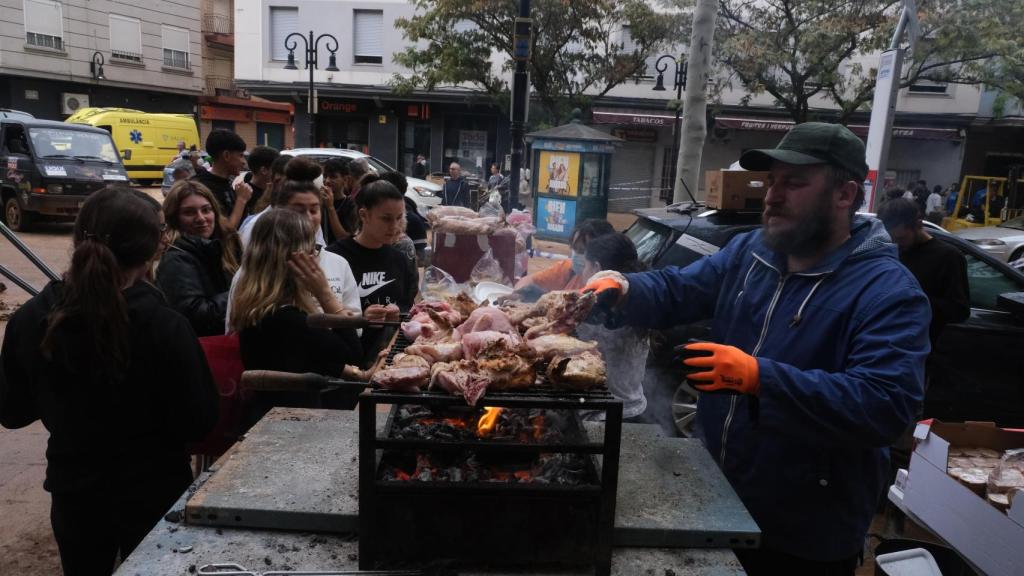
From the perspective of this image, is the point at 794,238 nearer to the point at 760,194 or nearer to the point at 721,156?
the point at 760,194

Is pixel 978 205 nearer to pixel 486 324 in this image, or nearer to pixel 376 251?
pixel 376 251

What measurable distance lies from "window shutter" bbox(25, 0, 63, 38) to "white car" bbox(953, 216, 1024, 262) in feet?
112

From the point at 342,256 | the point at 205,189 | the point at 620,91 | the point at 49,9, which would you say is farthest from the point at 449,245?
the point at 49,9

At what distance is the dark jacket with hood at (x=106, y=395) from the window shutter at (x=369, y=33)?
27.7 m

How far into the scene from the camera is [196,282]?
3748 millimetres

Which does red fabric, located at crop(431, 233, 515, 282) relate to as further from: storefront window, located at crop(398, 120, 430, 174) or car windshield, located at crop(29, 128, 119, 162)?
storefront window, located at crop(398, 120, 430, 174)

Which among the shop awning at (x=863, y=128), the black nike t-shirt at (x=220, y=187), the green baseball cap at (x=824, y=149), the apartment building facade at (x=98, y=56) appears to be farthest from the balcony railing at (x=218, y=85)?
the green baseball cap at (x=824, y=149)

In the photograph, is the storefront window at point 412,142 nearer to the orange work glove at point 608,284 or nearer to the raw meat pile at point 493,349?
the raw meat pile at point 493,349

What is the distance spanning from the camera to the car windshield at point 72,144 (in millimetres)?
14320

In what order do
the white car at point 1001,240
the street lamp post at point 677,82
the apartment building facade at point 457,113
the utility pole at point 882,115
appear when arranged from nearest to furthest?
1. the utility pole at point 882,115
2. the white car at point 1001,240
3. the street lamp post at point 677,82
4. the apartment building facade at point 457,113

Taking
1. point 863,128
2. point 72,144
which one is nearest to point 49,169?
point 72,144

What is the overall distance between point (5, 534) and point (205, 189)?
2357mm

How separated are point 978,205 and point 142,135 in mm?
27899

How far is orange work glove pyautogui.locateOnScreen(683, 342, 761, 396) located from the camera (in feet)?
6.63
